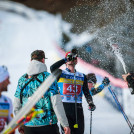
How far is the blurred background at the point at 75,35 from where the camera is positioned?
11.9m

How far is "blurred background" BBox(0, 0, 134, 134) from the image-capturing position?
470 inches

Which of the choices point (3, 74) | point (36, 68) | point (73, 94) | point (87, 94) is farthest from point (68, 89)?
point (3, 74)

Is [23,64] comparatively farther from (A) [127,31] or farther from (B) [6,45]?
(A) [127,31]

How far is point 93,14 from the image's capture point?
45.7 ft

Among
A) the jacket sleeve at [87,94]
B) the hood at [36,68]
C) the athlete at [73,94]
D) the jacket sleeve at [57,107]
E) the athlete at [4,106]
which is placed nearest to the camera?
the athlete at [4,106]

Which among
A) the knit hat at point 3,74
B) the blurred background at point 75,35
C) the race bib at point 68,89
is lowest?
the race bib at point 68,89

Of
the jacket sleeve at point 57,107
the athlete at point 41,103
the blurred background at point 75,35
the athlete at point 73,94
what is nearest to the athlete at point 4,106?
the athlete at point 41,103

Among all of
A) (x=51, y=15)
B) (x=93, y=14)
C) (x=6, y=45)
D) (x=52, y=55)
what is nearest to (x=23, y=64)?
(x=52, y=55)

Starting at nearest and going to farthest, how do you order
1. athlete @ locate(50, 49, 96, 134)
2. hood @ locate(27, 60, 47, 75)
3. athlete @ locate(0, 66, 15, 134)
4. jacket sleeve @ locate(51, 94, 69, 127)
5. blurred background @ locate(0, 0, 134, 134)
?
athlete @ locate(0, 66, 15, 134) → jacket sleeve @ locate(51, 94, 69, 127) → hood @ locate(27, 60, 47, 75) → athlete @ locate(50, 49, 96, 134) → blurred background @ locate(0, 0, 134, 134)

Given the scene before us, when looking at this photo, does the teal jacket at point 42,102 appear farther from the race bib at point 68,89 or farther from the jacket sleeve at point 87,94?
the jacket sleeve at point 87,94

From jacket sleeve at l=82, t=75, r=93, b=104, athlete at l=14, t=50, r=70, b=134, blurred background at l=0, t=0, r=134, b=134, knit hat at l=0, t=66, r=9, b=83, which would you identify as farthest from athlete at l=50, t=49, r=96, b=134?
blurred background at l=0, t=0, r=134, b=134

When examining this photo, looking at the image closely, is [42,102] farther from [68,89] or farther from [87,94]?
[87,94]

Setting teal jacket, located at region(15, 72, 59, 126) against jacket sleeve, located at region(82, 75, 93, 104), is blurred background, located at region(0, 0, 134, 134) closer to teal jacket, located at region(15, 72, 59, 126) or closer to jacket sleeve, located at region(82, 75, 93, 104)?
jacket sleeve, located at region(82, 75, 93, 104)

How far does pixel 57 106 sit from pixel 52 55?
11.9 metres
